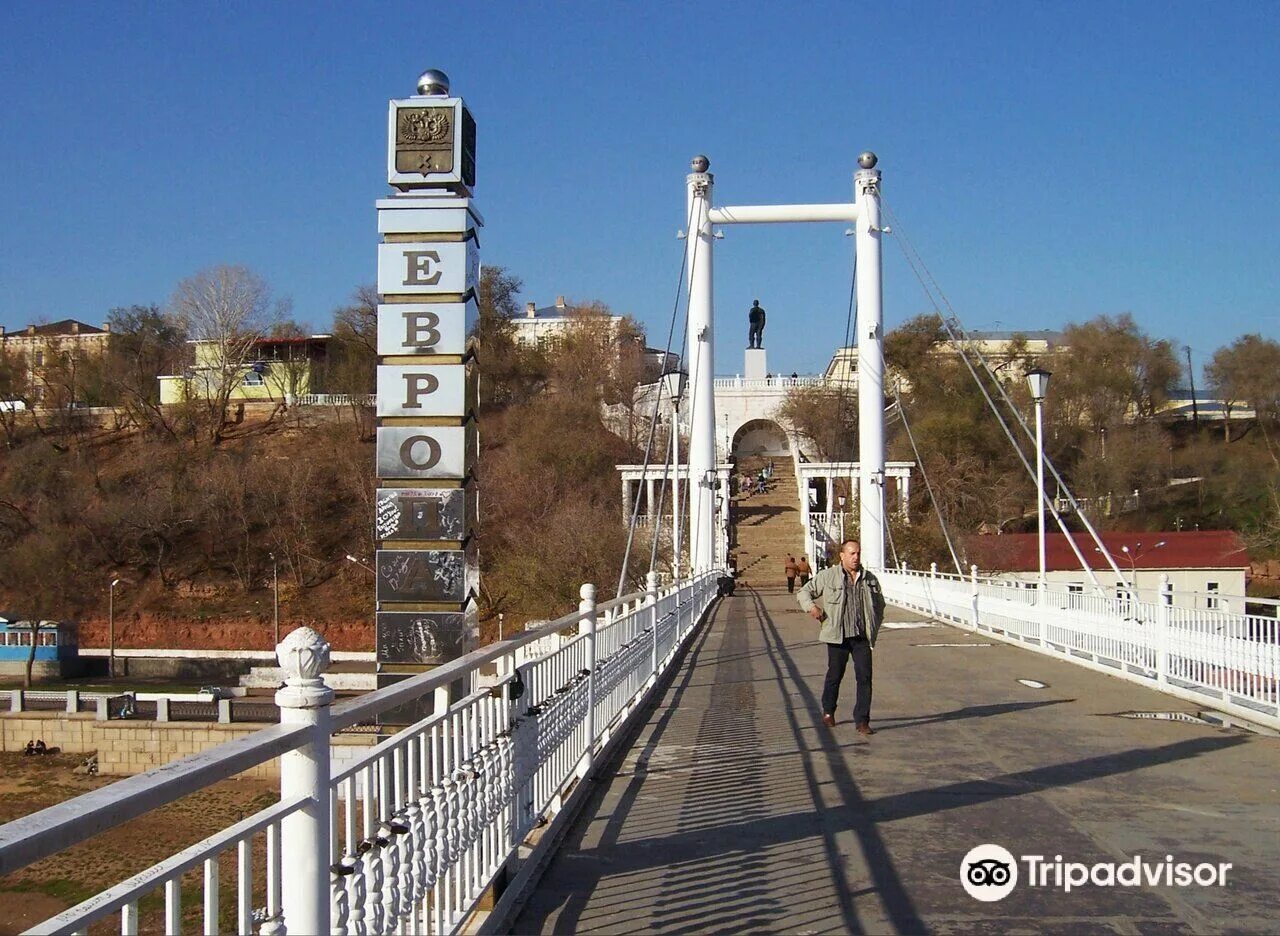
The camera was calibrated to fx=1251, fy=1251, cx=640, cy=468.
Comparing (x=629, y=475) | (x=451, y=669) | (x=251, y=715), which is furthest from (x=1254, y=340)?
(x=451, y=669)

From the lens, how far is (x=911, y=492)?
56.5 m

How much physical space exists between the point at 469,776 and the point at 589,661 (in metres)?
3.39

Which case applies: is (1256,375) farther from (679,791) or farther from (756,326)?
(679,791)

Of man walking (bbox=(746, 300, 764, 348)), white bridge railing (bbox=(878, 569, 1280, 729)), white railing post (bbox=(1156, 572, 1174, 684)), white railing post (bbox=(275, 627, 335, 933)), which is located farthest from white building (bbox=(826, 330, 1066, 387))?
white railing post (bbox=(275, 627, 335, 933))

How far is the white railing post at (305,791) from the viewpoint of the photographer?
3061 mm

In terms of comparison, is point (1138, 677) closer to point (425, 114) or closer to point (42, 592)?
point (425, 114)

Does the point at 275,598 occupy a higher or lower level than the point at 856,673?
lower

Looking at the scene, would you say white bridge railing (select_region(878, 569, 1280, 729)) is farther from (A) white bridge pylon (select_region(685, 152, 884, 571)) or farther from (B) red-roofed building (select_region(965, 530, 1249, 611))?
(B) red-roofed building (select_region(965, 530, 1249, 611))

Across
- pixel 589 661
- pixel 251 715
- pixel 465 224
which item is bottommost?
pixel 251 715

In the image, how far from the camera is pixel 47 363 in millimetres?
76750

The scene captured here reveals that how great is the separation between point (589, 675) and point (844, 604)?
2.87 meters

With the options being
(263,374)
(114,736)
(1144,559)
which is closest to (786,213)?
(1144,559)

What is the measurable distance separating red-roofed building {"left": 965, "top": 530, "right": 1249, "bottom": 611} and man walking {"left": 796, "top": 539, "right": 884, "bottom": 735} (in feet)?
102

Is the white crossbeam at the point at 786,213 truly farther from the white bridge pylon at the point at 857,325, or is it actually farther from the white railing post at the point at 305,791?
the white railing post at the point at 305,791
